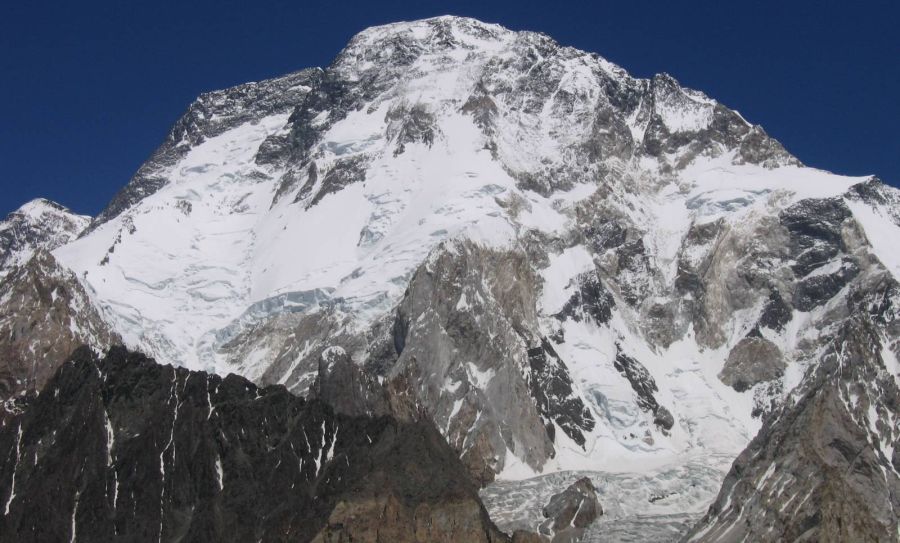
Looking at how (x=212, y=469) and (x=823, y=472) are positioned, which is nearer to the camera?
(x=823, y=472)

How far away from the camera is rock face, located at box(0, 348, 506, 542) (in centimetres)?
16712

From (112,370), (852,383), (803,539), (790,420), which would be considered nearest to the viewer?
(803,539)

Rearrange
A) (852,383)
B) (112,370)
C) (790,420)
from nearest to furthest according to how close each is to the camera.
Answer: (790,420) < (852,383) < (112,370)

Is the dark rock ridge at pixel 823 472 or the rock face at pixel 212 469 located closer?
the dark rock ridge at pixel 823 472

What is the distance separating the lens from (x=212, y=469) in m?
183

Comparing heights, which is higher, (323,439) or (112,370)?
(112,370)

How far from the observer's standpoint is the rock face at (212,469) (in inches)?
6580

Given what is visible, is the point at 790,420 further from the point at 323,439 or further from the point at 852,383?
the point at 323,439

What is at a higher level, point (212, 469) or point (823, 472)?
point (212, 469)

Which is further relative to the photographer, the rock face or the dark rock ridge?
the rock face

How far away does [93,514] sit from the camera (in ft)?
585

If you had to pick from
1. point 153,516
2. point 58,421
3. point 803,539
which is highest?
point 58,421

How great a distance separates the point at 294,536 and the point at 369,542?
391 inches

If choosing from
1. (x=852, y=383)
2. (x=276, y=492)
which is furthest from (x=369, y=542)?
(x=852, y=383)
